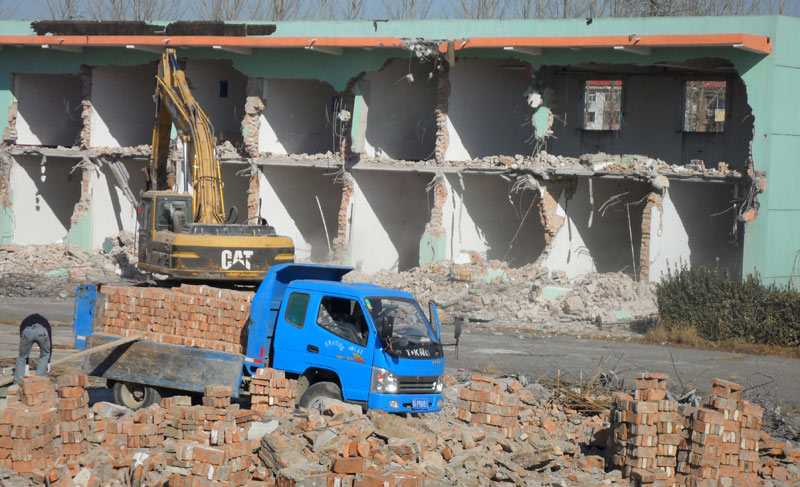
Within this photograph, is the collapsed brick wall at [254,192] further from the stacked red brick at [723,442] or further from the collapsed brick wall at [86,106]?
the stacked red brick at [723,442]

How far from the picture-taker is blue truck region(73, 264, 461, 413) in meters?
12.8

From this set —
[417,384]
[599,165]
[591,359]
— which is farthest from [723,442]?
[599,165]

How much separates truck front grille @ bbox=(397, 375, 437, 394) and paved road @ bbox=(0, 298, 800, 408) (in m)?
4.67

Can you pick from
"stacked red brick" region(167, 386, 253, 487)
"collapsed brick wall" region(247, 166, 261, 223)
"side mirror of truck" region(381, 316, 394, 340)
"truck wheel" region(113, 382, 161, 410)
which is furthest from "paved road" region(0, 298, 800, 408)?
"collapsed brick wall" region(247, 166, 261, 223)

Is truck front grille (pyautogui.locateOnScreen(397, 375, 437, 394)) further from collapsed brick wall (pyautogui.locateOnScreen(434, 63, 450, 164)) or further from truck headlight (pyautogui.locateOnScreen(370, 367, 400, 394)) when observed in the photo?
collapsed brick wall (pyautogui.locateOnScreen(434, 63, 450, 164))

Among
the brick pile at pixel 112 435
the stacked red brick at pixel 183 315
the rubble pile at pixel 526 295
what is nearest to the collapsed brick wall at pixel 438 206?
the rubble pile at pixel 526 295

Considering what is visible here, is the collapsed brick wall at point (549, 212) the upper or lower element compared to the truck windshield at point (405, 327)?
upper

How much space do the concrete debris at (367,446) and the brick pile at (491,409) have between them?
0.02m

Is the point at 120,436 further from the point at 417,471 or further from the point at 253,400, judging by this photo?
the point at 417,471

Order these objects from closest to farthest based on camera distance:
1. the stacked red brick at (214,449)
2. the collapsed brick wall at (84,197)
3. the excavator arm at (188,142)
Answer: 1. the stacked red brick at (214,449)
2. the excavator arm at (188,142)
3. the collapsed brick wall at (84,197)

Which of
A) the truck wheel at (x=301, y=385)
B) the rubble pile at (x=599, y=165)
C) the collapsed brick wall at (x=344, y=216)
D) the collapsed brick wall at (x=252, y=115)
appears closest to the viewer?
the truck wheel at (x=301, y=385)

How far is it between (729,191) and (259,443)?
16.7 meters

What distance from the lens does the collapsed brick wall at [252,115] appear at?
1141 inches

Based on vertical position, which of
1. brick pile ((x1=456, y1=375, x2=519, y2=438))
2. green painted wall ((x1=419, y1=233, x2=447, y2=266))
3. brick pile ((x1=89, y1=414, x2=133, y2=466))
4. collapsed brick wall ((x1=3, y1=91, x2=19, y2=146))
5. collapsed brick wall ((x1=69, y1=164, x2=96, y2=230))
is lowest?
brick pile ((x1=89, y1=414, x2=133, y2=466))
